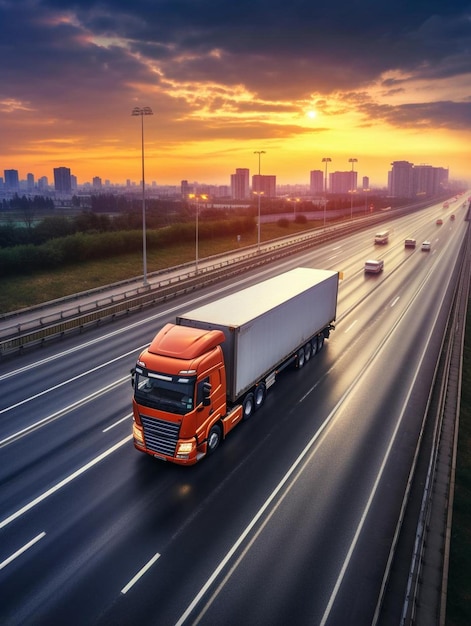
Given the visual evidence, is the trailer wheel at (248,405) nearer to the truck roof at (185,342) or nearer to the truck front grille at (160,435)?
the truck roof at (185,342)

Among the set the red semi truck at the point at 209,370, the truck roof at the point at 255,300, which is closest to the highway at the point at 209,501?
the red semi truck at the point at 209,370

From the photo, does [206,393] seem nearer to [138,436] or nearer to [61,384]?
[138,436]

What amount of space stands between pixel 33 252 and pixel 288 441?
42.3 metres

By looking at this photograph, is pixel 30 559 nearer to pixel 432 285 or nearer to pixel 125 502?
pixel 125 502

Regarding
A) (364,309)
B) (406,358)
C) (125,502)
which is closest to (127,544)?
(125,502)

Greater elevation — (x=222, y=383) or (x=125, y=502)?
(x=222, y=383)

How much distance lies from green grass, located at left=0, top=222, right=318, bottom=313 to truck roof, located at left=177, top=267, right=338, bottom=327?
987 inches

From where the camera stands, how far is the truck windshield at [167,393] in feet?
47.6

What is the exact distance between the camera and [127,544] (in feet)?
40.5

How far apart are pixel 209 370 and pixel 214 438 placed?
2.64 m

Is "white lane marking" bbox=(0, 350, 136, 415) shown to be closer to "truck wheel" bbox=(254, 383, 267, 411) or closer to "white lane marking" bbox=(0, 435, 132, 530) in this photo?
"white lane marking" bbox=(0, 435, 132, 530)

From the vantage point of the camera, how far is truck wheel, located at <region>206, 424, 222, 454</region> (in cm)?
1593

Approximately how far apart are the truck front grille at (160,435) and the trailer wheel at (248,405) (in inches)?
167

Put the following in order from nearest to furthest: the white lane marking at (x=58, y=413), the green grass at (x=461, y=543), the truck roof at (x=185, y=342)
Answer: the green grass at (x=461, y=543) → the truck roof at (x=185, y=342) → the white lane marking at (x=58, y=413)
